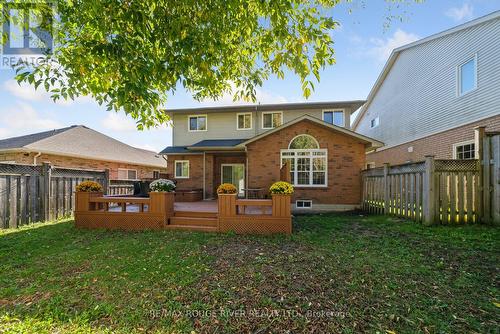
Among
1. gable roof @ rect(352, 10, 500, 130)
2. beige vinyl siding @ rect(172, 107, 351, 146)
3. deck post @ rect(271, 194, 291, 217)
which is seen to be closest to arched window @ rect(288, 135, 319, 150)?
beige vinyl siding @ rect(172, 107, 351, 146)

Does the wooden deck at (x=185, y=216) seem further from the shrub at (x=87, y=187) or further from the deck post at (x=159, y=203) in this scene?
the shrub at (x=87, y=187)

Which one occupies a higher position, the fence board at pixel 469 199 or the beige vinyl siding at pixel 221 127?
the beige vinyl siding at pixel 221 127

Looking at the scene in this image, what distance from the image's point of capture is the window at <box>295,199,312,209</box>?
10.1 meters

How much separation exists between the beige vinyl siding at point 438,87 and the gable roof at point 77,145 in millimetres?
16568

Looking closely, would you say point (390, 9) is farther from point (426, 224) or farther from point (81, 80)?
point (81, 80)

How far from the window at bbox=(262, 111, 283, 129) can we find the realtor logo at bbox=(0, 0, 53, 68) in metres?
10.7

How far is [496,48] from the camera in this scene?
26.0 ft

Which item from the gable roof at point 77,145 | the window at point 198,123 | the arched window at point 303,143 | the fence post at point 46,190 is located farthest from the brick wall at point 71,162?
the arched window at point 303,143

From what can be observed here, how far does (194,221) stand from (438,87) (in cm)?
1229

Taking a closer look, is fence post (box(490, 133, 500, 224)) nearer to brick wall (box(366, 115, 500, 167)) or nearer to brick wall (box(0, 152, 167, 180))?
brick wall (box(366, 115, 500, 167))

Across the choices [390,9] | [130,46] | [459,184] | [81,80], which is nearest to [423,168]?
[459,184]

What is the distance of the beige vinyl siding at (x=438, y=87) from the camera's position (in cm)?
814

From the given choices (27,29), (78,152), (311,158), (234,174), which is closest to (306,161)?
(311,158)

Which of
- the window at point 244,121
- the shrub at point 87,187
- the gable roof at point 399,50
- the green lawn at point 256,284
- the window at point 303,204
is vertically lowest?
the green lawn at point 256,284
